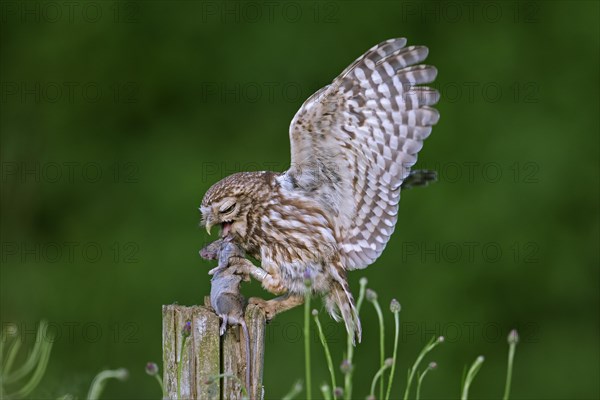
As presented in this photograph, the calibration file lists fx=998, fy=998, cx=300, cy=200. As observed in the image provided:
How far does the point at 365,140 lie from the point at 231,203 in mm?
602

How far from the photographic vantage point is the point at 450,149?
25.0ft

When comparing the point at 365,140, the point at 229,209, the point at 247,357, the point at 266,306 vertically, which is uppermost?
the point at 365,140

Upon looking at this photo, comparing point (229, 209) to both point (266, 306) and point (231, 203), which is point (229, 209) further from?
point (266, 306)

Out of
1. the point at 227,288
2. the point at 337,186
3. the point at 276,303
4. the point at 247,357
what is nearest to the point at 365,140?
the point at 337,186

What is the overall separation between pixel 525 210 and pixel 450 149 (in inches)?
29.0

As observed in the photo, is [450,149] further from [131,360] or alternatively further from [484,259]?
[131,360]

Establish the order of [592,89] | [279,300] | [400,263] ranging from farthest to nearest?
[592,89] → [400,263] → [279,300]

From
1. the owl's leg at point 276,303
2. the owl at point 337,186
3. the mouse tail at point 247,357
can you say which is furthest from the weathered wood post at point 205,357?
the owl at point 337,186

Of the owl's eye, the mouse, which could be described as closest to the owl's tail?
the mouse

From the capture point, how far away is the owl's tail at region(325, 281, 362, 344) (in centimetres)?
411

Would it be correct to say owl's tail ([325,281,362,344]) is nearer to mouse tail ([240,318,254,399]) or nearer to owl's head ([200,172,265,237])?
owl's head ([200,172,265,237])

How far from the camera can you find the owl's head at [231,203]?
404 cm

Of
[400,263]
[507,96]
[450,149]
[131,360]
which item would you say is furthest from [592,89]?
[131,360]

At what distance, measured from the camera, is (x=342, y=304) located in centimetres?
414
